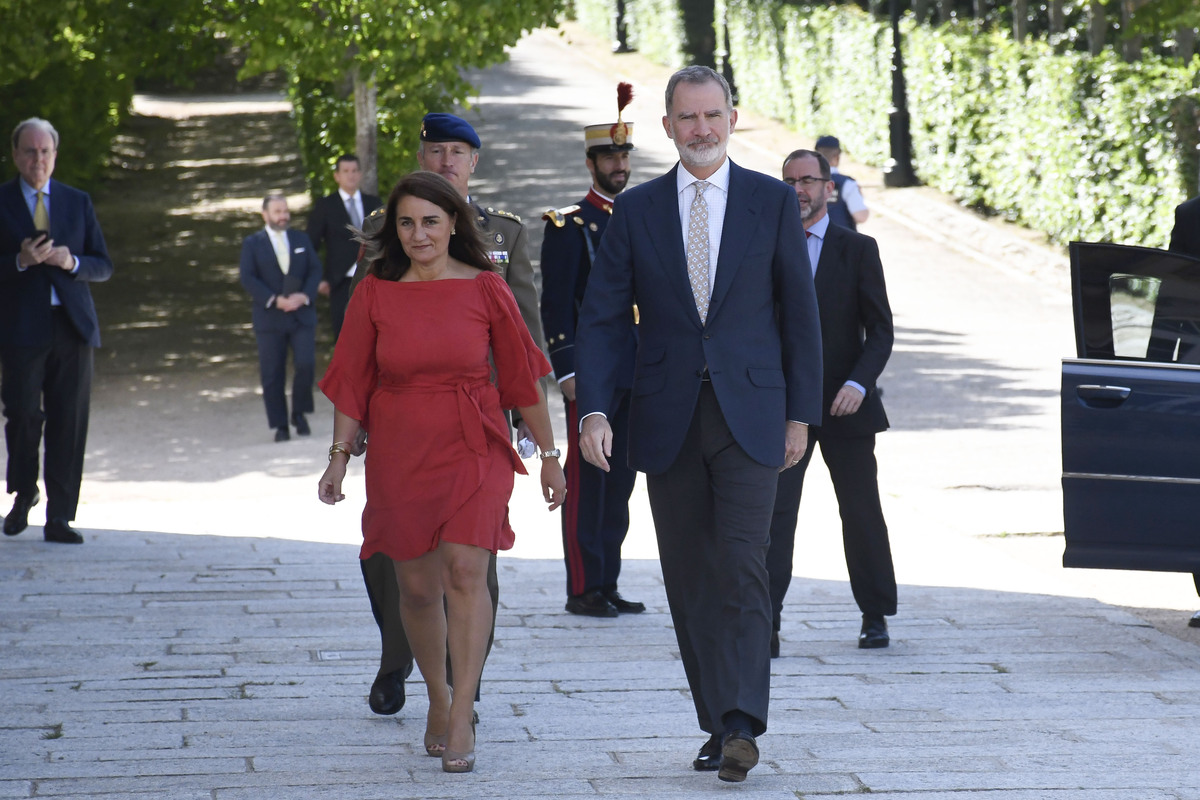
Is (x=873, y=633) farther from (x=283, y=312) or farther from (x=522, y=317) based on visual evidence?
(x=283, y=312)

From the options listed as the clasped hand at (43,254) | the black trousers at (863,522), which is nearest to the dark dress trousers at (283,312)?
the clasped hand at (43,254)

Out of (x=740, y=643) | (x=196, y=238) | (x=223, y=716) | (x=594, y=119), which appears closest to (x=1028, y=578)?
(x=740, y=643)

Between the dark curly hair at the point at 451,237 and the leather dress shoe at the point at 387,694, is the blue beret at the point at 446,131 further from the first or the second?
the leather dress shoe at the point at 387,694

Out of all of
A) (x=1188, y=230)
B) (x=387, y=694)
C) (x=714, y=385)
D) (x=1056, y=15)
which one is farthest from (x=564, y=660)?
(x=1056, y=15)

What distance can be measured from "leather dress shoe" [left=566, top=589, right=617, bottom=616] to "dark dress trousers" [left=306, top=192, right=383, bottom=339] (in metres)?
6.36

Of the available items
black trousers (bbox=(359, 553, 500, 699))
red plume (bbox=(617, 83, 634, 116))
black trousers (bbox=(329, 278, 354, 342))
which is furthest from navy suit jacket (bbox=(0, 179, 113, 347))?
black trousers (bbox=(329, 278, 354, 342))

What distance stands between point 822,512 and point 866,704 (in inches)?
171

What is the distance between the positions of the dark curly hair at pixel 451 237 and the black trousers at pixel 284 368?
26.3 feet

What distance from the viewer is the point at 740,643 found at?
16.0ft

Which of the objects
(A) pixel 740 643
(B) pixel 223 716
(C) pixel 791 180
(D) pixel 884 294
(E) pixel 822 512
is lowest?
(E) pixel 822 512

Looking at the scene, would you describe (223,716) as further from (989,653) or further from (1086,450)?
(1086,450)

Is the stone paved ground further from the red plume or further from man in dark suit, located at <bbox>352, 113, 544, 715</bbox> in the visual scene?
the red plume

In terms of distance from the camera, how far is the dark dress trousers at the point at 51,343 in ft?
28.1

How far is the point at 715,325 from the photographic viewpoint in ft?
16.3
